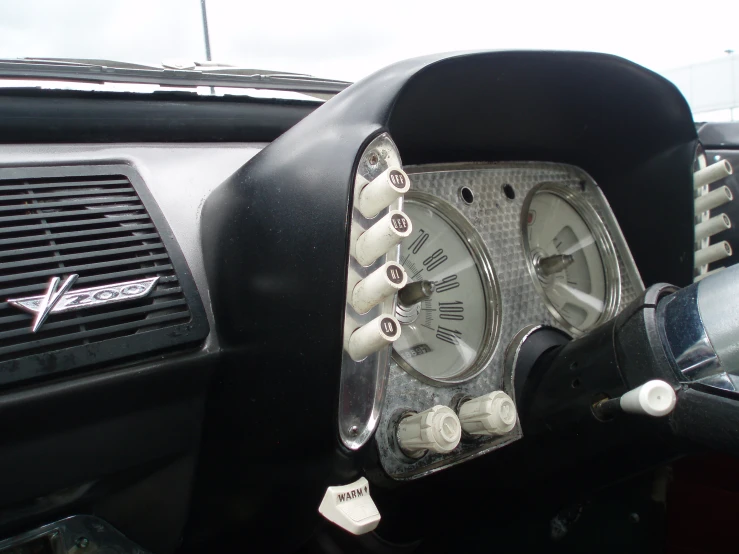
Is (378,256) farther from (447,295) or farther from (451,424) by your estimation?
(447,295)

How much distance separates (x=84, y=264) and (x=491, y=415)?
804 mm

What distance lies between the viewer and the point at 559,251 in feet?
7.09

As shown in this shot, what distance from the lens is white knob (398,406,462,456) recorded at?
124cm

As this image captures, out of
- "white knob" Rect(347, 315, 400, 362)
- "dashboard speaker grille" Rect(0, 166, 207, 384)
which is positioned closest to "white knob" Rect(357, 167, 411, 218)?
"white knob" Rect(347, 315, 400, 362)

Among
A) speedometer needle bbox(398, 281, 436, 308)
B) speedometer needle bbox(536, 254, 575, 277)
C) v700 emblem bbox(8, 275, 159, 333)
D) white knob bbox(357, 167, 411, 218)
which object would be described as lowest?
speedometer needle bbox(536, 254, 575, 277)

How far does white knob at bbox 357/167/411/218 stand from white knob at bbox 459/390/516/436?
55cm

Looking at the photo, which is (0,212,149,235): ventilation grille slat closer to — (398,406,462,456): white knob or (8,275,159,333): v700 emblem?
(8,275,159,333): v700 emblem

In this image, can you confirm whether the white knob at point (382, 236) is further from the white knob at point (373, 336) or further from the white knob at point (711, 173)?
the white knob at point (711, 173)

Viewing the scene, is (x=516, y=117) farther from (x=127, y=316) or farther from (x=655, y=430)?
(x=127, y=316)

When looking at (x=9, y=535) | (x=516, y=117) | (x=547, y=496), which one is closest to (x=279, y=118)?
(x=516, y=117)

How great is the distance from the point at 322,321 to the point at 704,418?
0.60 meters

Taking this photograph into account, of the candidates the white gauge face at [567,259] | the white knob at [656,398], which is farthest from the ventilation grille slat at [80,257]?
the white gauge face at [567,259]

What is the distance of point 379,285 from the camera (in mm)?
985

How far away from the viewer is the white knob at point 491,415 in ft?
4.46
